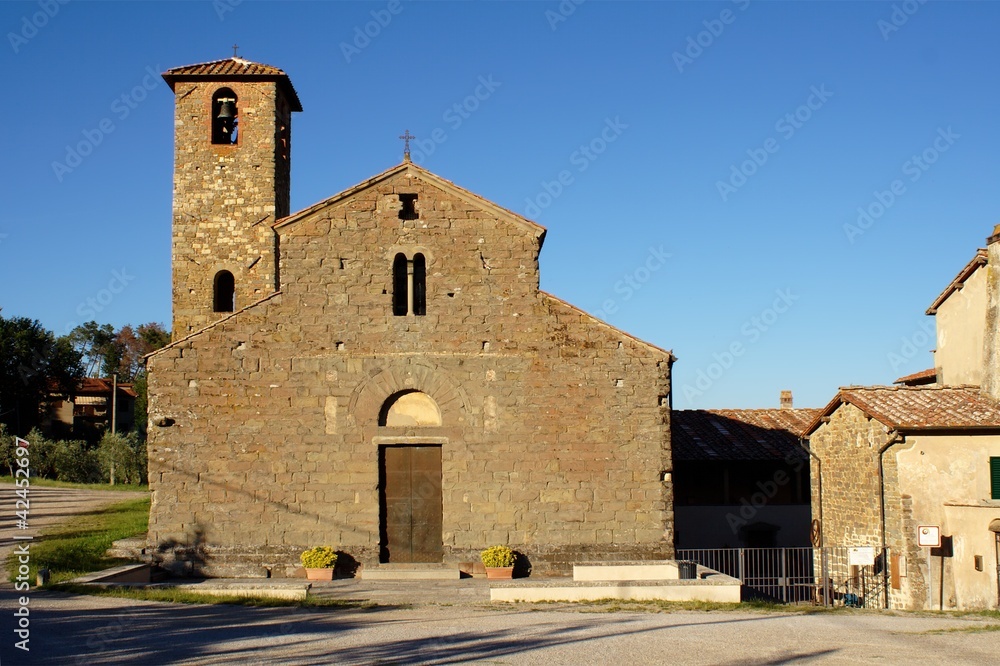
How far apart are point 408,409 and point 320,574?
11.6 feet

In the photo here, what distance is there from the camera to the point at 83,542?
19641mm

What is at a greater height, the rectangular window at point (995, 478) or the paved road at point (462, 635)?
the rectangular window at point (995, 478)

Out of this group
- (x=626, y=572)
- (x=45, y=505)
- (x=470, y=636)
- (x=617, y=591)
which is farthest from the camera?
(x=45, y=505)

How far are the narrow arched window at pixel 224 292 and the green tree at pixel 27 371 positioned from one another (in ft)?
108

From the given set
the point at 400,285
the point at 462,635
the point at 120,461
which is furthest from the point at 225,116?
the point at 120,461

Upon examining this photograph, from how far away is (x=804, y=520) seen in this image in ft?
87.6

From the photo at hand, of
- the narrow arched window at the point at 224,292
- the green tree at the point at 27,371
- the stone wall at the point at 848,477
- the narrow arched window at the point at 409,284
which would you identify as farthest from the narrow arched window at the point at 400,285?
the green tree at the point at 27,371

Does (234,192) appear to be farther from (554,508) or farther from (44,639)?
(44,639)

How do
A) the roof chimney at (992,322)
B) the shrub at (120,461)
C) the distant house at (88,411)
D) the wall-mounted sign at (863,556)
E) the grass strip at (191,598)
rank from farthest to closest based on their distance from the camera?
the distant house at (88,411) → the shrub at (120,461) → the roof chimney at (992,322) → the wall-mounted sign at (863,556) → the grass strip at (191,598)

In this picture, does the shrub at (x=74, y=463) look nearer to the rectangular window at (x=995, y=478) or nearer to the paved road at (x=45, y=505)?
the paved road at (x=45, y=505)

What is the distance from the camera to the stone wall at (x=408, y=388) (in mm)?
17281

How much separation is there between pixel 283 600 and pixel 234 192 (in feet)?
37.3

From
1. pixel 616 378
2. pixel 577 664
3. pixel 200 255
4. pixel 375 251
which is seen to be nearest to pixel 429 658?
pixel 577 664

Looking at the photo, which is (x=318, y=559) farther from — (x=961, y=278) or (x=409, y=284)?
(x=961, y=278)
